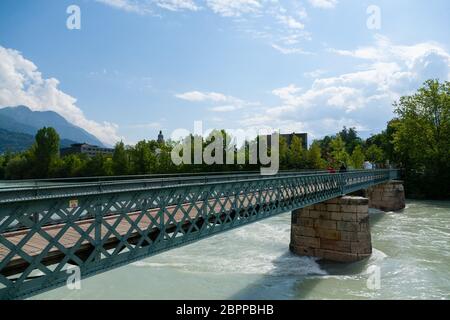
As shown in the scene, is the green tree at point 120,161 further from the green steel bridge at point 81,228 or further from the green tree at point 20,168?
the green steel bridge at point 81,228

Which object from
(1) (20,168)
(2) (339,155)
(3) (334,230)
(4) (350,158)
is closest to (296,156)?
(2) (339,155)

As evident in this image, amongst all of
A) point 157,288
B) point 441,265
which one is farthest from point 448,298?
point 157,288

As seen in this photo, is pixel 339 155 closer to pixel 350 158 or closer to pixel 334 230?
pixel 350 158

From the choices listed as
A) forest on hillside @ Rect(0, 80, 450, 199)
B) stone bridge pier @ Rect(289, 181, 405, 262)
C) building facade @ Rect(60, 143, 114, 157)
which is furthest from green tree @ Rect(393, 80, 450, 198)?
building facade @ Rect(60, 143, 114, 157)

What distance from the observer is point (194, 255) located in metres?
18.6

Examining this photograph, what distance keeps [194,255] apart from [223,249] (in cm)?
194

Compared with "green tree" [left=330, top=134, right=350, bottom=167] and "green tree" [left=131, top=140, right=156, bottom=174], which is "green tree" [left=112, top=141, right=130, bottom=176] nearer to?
"green tree" [left=131, top=140, right=156, bottom=174]

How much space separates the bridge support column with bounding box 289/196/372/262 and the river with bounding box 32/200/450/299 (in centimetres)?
65

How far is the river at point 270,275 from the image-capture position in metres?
13.1

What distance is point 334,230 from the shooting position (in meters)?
18.0

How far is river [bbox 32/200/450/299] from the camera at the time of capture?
43.1ft

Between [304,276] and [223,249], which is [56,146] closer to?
[223,249]

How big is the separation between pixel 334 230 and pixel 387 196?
22986 millimetres
